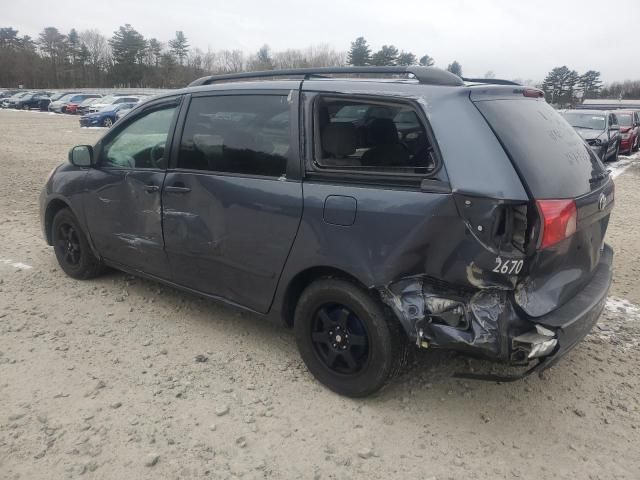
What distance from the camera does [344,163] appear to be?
2.90 m

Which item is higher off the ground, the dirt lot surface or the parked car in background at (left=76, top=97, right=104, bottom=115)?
the parked car in background at (left=76, top=97, right=104, bottom=115)

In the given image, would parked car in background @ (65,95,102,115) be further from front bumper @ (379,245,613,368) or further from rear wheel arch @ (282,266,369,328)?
front bumper @ (379,245,613,368)

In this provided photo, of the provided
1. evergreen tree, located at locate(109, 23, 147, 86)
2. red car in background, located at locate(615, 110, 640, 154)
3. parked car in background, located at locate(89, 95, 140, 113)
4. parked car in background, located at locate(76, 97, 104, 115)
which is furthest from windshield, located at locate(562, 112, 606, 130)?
evergreen tree, located at locate(109, 23, 147, 86)

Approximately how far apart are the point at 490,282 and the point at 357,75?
1.62m

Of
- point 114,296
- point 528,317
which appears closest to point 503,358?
point 528,317

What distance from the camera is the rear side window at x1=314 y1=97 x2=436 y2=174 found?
8.98ft

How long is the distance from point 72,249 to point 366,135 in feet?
10.7

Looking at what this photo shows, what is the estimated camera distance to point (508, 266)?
2398mm

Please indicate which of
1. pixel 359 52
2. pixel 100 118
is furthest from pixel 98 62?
pixel 100 118

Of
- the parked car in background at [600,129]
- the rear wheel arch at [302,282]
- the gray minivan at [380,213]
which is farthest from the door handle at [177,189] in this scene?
the parked car in background at [600,129]

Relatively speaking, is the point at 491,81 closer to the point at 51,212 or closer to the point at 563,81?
the point at 51,212

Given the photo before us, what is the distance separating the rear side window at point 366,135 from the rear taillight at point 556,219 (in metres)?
0.69

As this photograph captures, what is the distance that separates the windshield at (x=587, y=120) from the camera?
14.4 meters

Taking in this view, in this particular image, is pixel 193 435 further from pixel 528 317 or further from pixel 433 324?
pixel 528 317
